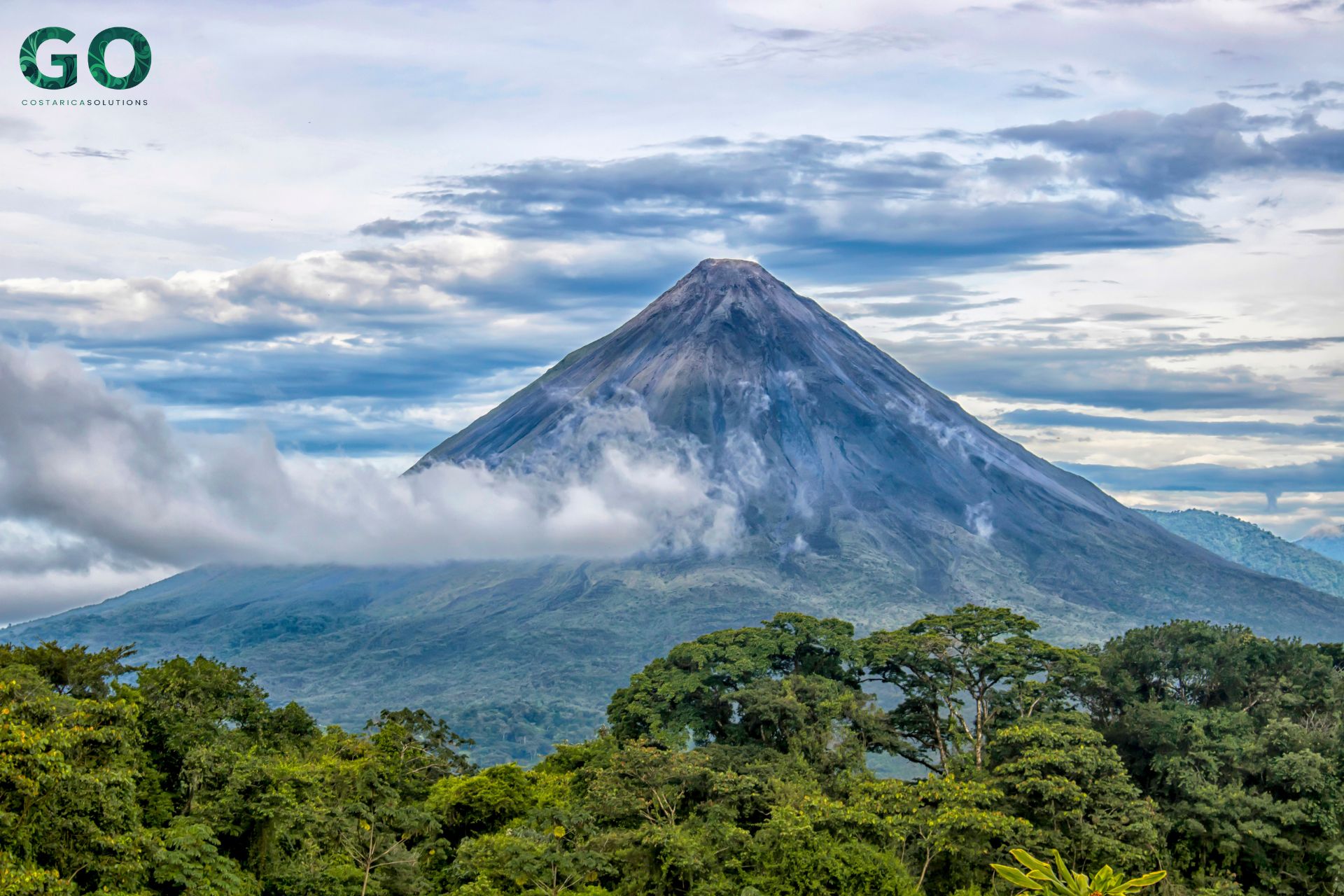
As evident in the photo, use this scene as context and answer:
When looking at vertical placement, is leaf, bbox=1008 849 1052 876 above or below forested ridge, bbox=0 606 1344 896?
above

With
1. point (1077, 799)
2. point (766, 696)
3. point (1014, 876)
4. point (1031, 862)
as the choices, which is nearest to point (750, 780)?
point (766, 696)

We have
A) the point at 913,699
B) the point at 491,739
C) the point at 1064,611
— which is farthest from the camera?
the point at 1064,611

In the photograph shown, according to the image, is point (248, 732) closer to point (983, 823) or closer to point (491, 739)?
→ point (983, 823)

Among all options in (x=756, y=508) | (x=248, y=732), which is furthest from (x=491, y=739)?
(x=248, y=732)

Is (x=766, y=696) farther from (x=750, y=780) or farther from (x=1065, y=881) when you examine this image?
(x=1065, y=881)

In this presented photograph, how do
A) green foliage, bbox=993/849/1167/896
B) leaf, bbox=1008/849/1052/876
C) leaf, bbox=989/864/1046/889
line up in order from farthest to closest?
green foliage, bbox=993/849/1167/896 → leaf, bbox=1008/849/1052/876 → leaf, bbox=989/864/1046/889

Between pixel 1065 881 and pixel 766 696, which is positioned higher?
pixel 1065 881

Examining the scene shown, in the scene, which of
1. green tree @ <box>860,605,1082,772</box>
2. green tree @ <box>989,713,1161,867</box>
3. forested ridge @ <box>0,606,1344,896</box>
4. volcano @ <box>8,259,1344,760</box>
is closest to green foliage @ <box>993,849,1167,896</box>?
forested ridge @ <box>0,606,1344,896</box>

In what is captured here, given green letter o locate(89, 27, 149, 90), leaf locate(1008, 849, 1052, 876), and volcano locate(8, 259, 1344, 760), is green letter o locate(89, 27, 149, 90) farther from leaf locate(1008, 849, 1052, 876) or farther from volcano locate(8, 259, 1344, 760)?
volcano locate(8, 259, 1344, 760)

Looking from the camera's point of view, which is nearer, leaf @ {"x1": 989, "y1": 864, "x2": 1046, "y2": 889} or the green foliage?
leaf @ {"x1": 989, "y1": 864, "x2": 1046, "y2": 889}
